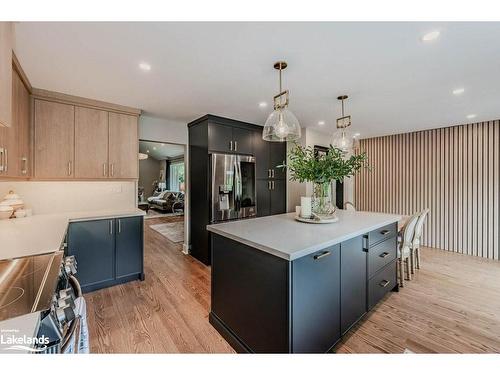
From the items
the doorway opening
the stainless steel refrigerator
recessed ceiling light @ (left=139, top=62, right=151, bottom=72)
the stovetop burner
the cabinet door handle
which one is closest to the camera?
the stovetop burner

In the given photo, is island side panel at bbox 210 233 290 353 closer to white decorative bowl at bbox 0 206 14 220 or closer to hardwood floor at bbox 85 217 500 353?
hardwood floor at bbox 85 217 500 353

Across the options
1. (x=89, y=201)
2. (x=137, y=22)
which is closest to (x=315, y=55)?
(x=137, y=22)

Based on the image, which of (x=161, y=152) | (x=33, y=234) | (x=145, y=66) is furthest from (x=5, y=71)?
(x=161, y=152)

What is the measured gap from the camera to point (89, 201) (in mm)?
3102

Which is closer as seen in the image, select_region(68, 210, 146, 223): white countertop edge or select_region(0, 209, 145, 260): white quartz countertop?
select_region(0, 209, 145, 260): white quartz countertop

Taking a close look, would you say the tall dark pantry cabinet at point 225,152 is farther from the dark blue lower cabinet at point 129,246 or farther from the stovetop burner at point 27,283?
the stovetop burner at point 27,283

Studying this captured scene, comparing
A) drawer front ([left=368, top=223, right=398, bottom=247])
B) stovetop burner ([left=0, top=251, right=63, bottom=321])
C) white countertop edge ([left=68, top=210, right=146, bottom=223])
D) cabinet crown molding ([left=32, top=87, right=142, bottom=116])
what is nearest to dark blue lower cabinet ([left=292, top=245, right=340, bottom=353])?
drawer front ([left=368, top=223, right=398, bottom=247])

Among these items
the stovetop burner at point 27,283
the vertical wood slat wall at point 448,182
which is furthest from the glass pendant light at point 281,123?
the vertical wood slat wall at point 448,182

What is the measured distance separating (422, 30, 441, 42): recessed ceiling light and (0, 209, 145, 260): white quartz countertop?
3023 mm

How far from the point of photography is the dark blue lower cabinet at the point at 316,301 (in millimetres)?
1325

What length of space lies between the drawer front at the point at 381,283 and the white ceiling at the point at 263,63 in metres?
2.01

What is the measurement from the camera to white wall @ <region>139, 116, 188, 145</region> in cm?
357

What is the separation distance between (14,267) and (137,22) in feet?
5.56

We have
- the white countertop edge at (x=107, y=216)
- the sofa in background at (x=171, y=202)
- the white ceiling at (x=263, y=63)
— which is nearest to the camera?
the white ceiling at (x=263, y=63)
